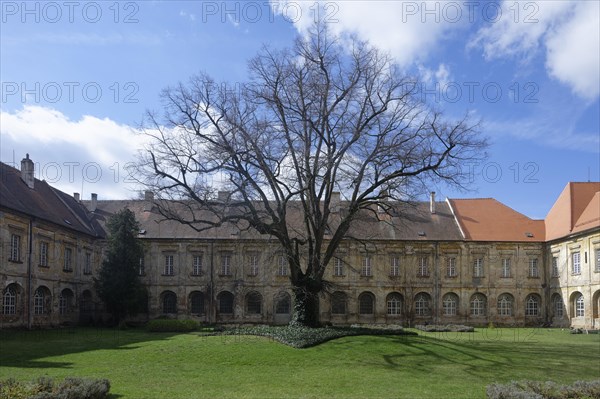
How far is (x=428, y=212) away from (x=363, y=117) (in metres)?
23.8

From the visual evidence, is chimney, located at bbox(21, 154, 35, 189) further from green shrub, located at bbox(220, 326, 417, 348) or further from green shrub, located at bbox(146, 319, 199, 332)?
green shrub, located at bbox(220, 326, 417, 348)

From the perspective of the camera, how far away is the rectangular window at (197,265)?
4428 centimetres

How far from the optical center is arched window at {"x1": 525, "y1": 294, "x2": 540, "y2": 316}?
43.8m

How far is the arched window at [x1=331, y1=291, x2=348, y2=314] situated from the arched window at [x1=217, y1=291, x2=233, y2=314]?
764 cm

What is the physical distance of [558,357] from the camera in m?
20.5

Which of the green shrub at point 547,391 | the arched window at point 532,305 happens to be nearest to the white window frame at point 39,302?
the green shrub at point 547,391

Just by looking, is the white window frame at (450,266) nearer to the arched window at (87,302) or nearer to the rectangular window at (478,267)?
the rectangular window at (478,267)

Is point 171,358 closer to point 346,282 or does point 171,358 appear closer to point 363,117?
point 363,117

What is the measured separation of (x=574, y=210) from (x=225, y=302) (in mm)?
25878

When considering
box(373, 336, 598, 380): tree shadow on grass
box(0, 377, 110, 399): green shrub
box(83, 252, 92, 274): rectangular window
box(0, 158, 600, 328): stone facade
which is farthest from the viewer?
box(0, 158, 600, 328): stone facade

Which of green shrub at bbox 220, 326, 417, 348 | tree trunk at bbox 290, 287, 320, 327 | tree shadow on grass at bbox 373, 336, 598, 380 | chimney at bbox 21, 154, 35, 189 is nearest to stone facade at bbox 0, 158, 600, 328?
chimney at bbox 21, 154, 35, 189

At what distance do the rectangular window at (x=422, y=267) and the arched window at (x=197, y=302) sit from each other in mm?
16345

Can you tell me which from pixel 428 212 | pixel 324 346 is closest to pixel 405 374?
pixel 324 346

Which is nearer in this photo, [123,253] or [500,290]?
[123,253]
